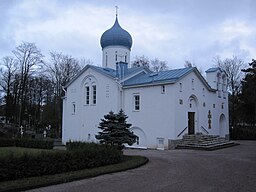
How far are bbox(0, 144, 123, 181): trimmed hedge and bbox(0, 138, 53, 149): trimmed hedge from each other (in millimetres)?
12416

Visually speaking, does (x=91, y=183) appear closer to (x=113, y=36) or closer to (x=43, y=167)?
(x=43, y=167)

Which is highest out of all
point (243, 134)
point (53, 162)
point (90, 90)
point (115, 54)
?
point (115, 54)

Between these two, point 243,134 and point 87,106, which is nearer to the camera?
point 87,106

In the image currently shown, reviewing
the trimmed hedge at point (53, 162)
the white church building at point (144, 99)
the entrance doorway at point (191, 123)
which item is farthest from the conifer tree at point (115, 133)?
the entrance doorway at point (191, 123)

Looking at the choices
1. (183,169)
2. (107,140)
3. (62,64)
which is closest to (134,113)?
(107,140)

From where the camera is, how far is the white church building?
82.2 feet

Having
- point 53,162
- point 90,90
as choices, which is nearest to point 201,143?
point 90,90

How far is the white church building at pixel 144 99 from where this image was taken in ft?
82.2

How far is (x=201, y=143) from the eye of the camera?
23922 mm

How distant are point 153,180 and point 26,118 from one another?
50.4 metres

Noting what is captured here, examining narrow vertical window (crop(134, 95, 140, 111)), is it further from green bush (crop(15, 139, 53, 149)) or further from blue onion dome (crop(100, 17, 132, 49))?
blue onion dome (crop(100, 17, 132, 49))

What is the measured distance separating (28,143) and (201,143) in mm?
15229

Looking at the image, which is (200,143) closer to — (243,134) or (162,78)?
(162,78)

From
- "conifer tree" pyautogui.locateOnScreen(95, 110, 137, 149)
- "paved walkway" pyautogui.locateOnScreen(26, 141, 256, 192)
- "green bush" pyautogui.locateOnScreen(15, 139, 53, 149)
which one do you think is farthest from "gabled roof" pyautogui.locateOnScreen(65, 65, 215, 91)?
"paved walkway" pyautogui.locateOnScreen(26, 141, 256, 192)
